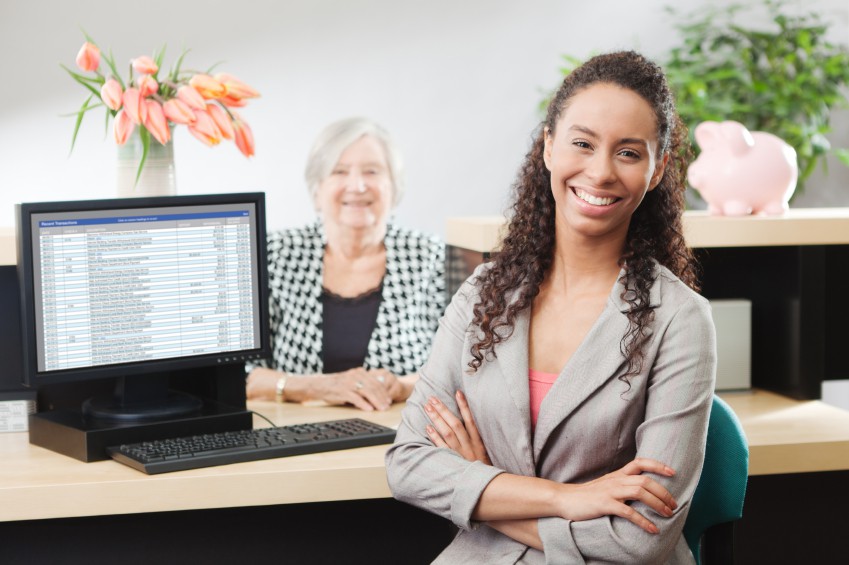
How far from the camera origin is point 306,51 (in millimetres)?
4887

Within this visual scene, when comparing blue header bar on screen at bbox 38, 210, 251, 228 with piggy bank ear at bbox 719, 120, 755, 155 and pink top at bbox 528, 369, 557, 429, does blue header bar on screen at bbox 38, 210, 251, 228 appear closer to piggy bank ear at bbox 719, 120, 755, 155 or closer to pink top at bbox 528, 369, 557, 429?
pink top at bbox 528, 369, 557, 429

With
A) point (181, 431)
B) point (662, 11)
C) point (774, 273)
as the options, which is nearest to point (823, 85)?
point (662, 11)

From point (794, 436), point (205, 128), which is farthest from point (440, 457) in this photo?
point (205, 128)

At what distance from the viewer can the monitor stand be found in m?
1.91

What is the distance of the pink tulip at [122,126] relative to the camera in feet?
7.10

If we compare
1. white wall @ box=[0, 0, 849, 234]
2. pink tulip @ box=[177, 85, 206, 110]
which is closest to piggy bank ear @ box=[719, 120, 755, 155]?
pink tulip @ box=[177, 85, 206, 110]

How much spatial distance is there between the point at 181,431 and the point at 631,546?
0.89 metres

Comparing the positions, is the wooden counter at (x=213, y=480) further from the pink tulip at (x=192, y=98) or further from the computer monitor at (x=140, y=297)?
the pink tulip at (x=192, y=98)

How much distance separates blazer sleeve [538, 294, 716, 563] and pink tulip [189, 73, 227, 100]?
43.2 inches

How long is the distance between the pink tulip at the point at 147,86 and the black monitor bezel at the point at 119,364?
296mm

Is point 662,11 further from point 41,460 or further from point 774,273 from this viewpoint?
point 41,460

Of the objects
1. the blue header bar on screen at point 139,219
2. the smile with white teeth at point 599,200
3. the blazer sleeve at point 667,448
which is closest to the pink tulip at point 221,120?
the blue header bar on screen at point 139,219

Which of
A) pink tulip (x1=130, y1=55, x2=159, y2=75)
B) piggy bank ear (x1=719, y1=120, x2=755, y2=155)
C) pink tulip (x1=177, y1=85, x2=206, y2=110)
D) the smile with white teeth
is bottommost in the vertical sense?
the smile with white teeth

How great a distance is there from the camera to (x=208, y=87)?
2.21 meters
